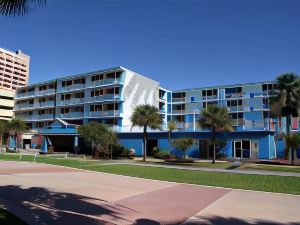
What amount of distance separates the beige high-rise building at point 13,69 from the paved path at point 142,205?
137 metres

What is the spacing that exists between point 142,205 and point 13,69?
A: 151145 millimetres

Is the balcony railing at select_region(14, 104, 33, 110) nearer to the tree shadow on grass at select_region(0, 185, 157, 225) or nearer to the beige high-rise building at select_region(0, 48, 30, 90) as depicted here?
the tree shadow on grass at select_region(0, 185, 157, 225)

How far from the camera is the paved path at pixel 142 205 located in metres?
9.45

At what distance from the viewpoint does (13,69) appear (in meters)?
150

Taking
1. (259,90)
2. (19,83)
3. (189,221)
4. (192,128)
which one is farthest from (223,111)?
(19,83)

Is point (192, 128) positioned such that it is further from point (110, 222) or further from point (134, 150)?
point (110, 222)

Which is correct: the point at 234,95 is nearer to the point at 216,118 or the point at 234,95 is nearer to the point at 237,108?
the point at 237,108

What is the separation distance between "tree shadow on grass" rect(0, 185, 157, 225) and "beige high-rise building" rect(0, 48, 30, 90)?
451 feet

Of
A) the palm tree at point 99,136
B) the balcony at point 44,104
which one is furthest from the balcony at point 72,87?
the palm tree at point 99,136

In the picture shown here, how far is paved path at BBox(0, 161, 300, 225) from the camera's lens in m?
9.45

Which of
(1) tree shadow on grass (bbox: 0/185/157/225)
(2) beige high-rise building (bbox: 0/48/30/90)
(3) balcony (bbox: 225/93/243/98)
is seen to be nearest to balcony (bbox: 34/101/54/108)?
(3) balcony (bbox: 225/93/243/98)

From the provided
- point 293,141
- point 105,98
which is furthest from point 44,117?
point 293,141

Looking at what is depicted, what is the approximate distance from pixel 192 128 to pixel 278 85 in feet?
42.3

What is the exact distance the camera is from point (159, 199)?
13.0 metres
